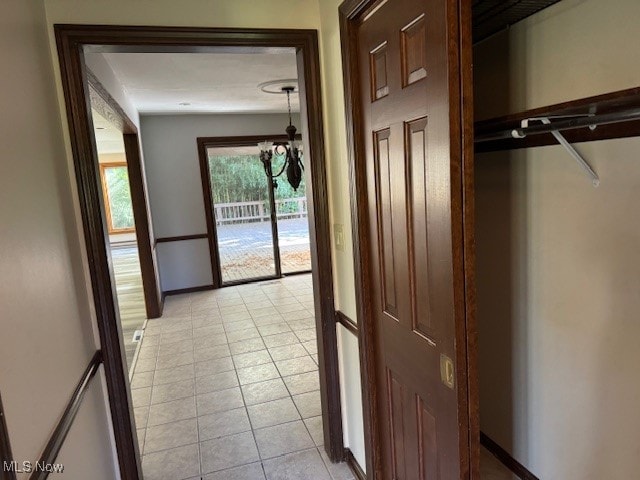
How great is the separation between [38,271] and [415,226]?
3.62 feet

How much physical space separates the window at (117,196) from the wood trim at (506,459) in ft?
34.7

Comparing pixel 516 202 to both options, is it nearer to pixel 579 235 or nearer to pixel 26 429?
pixel 579 235

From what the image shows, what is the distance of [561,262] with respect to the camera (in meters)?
1.49

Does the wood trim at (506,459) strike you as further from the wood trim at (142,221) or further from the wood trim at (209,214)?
the wood trim at (209,214)

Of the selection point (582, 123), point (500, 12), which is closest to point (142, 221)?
point (500, 12)

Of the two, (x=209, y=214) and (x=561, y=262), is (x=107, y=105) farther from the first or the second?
(x=561, y=262)

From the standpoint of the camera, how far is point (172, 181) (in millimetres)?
5688

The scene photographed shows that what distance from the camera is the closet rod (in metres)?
1.00

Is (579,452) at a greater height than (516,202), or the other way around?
(516,202)

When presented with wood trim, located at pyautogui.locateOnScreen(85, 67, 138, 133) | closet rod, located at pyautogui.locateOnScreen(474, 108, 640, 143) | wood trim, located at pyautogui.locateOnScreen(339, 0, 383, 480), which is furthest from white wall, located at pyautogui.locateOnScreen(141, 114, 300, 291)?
closet rod, located at pyautogui.locateOnScreen(474, 108, 640, 143)

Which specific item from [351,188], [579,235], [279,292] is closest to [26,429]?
[351,188]

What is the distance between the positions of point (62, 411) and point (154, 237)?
15.0 feet

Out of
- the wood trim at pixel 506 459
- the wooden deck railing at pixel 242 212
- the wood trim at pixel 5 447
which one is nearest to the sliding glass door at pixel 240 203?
the wooden deck railing at pixel 242 212

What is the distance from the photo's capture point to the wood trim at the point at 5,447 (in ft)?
2.76
